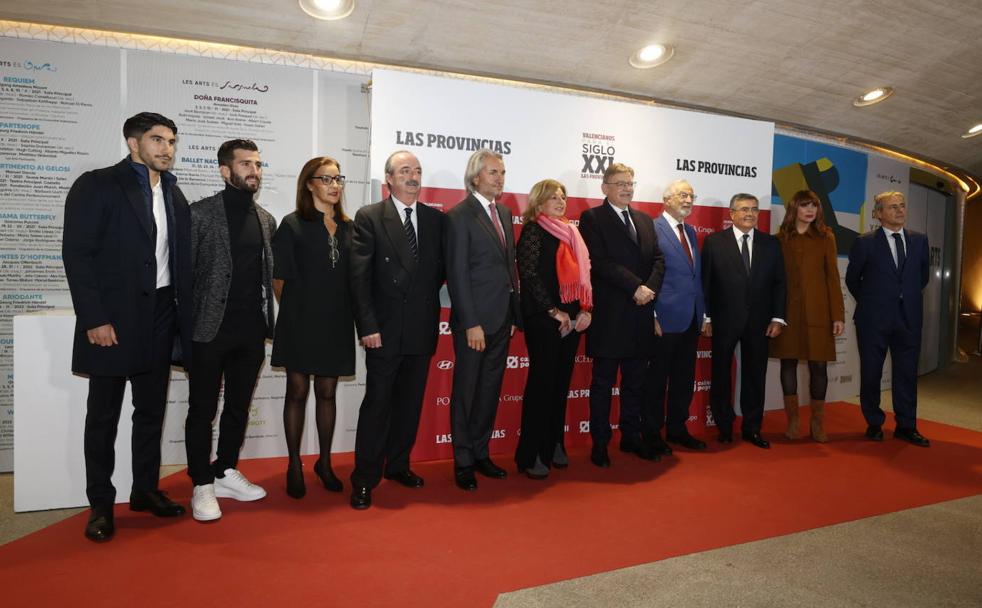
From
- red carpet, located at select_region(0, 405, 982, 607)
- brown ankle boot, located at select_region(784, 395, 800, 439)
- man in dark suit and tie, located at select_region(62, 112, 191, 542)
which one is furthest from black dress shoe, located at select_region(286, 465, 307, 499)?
brown ankle boot, located at select_region(784, 395, 800, 439)

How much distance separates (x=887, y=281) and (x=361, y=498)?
13.1 feet

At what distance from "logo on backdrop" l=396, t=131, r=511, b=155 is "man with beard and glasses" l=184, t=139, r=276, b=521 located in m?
1.03

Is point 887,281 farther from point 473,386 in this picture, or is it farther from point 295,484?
point 295,484

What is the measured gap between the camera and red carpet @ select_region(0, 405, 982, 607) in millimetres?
2330

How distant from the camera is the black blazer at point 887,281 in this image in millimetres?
4602

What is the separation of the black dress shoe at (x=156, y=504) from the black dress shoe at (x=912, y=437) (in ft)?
15.9

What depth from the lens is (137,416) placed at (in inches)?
115

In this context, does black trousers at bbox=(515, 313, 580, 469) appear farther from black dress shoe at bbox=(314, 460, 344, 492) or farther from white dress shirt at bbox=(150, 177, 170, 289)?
white dress shirt at bbox=(150, 177, 170, 289)

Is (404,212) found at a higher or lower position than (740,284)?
higher

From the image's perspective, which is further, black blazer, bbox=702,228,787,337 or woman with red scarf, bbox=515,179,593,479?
black blazer, bbox=702,228,787,337

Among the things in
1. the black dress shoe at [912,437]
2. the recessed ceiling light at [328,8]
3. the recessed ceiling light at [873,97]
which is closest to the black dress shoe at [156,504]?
the recessed ceiling light at [328,8]

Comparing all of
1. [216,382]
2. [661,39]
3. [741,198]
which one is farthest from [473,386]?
[661,39]

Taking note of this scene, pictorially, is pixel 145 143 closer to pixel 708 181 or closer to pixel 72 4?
pixel 72 4

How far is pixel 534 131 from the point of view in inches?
165
